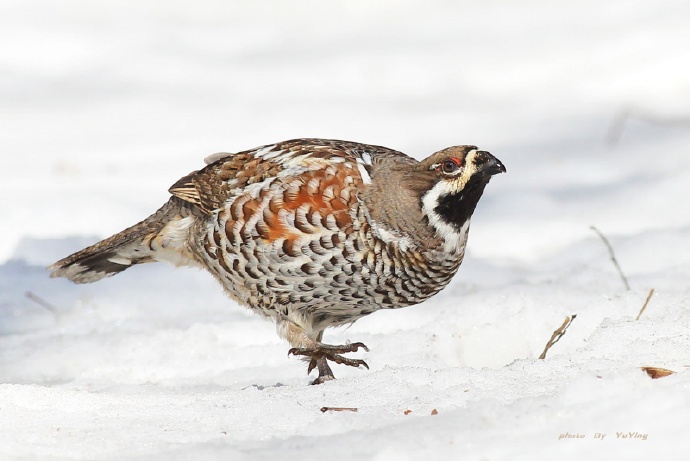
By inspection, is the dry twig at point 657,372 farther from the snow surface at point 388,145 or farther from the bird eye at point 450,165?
the bird eye at point 450,165

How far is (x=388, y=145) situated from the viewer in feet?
28.5

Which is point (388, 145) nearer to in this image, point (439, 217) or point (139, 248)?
point (139, 248)

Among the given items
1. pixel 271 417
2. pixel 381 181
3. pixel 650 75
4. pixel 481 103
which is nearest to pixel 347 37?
pixel 481 103

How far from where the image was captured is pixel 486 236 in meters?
6.96

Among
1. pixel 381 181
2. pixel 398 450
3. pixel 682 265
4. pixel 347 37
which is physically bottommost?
pixel 682 265

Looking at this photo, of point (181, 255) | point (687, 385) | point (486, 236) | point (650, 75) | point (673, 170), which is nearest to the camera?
point (687, 385)

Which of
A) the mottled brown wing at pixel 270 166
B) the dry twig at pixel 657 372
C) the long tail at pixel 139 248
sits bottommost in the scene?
the dry twig at pixel 657 372

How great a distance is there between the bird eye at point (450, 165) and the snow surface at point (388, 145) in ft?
2.70

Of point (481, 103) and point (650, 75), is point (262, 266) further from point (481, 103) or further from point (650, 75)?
point (650, 75)

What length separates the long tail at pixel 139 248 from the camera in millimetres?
5062

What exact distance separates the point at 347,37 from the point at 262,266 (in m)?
7.42

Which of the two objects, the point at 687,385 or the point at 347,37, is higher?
the point at 347,37

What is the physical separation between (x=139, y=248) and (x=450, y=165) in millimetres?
1730

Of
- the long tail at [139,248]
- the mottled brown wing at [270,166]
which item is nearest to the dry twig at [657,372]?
the mottled brown wing at [270,166]
